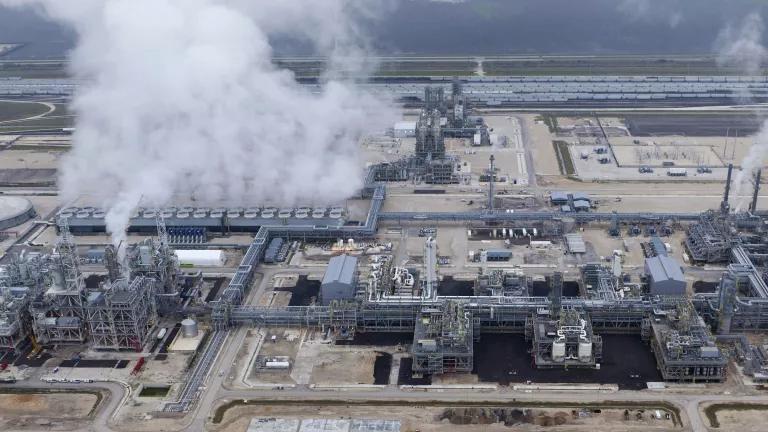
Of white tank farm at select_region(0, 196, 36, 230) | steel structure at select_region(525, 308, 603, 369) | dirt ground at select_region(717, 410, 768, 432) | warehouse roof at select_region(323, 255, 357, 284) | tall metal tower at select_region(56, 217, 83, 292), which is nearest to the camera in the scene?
dirt ground at select_region(717, 410, 768, 432)

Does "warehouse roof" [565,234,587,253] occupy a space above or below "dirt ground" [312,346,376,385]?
above

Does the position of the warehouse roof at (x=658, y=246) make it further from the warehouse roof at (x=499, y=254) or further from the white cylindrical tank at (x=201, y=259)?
the white cylindrical tank at (x=201, y=259)

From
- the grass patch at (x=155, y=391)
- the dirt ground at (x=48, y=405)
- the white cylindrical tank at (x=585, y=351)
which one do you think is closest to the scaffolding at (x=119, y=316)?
the grass patch at (x=155, y=391)

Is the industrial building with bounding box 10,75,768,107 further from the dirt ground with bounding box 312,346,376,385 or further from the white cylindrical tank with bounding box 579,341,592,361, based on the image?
the white cylindrical tank with bounding box 579,341,592,361

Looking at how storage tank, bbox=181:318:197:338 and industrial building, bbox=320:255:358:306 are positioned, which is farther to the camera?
industrial building, bbox=320:255:358:306

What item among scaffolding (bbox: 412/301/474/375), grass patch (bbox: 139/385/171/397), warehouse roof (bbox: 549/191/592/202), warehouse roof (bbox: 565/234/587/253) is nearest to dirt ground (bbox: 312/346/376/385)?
scaffolding (bbox: 412/301/474/375)
